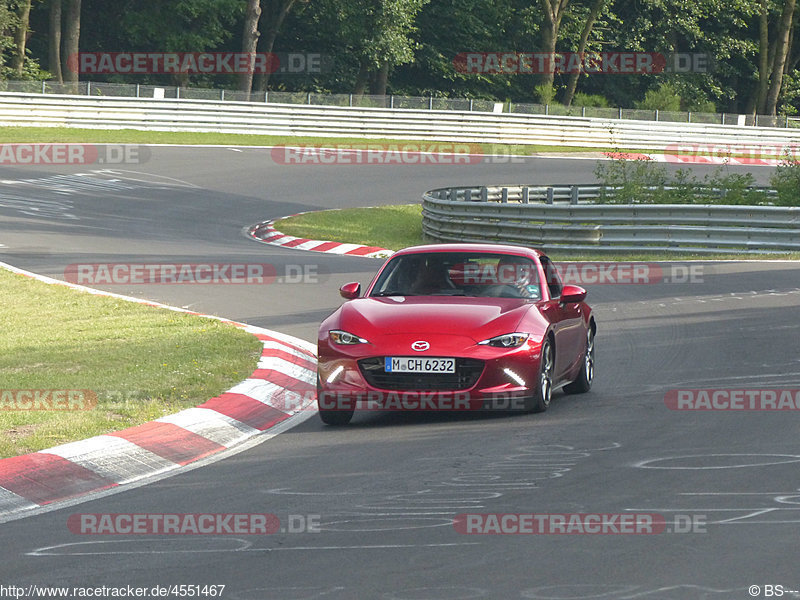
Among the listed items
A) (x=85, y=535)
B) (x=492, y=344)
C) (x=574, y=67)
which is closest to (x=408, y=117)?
(x=574, y=67)

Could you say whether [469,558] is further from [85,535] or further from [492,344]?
[492,344]

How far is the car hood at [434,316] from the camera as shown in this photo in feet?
32.1

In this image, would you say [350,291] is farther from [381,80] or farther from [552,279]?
[381,80]

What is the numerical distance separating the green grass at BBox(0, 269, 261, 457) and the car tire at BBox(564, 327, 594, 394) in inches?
112


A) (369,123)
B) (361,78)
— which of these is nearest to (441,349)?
(369,123)

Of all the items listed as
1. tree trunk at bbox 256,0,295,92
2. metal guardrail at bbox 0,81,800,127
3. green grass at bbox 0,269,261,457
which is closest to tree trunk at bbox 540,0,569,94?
metal guardrail at bbox 0,81,800,127

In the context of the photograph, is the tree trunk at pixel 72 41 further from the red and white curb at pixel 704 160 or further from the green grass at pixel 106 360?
the green grass at pixel 106 360

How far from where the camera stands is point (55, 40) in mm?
54875

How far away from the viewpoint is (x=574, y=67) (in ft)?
219

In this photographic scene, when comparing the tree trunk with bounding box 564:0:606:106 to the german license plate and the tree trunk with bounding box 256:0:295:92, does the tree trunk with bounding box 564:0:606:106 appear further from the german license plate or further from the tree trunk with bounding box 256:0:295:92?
the german license plate

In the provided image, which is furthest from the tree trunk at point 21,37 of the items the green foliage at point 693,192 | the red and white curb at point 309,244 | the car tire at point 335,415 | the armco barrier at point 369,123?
the car tire at point 335,415

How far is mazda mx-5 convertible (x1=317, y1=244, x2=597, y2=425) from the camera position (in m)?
9.62

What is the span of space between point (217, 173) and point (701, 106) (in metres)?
37.6

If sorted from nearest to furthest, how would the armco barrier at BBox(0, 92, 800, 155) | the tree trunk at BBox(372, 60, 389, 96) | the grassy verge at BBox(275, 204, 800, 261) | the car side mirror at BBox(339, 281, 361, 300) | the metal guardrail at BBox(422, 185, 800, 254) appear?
the car side mirror at BBox(339, 281, 361, 300) < the metal guardrail at BBox(422, 185, 800, 254) < the grassy verge at BBox(275, 204, 800, 261) < the armco barrier at BBox(0, 92, 800, 155) < the tree trunk at BBox(372, 60, 389, 96)
